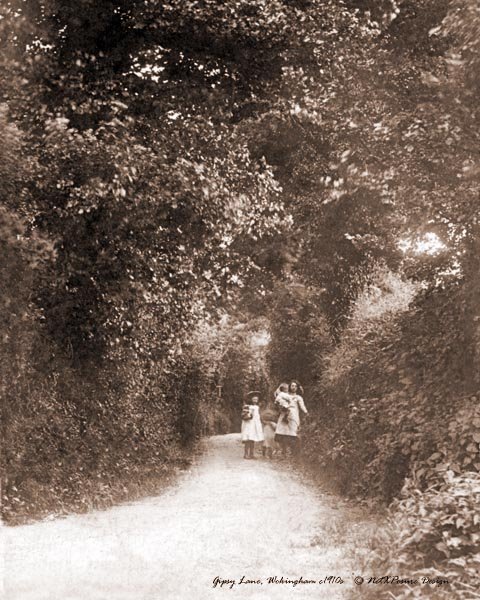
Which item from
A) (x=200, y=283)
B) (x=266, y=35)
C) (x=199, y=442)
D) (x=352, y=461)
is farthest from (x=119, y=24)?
(x=199, y=442)

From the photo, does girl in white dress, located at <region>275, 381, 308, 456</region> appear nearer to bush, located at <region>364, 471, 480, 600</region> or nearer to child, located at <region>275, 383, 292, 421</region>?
child, located at <region>275, 383, 292, 421</region>

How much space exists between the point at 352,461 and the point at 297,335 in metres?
8.00

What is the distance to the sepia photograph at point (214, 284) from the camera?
644cm

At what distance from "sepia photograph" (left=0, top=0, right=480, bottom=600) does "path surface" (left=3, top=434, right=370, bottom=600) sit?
0.04 metres

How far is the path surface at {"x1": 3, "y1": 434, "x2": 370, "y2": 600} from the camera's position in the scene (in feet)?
18.7

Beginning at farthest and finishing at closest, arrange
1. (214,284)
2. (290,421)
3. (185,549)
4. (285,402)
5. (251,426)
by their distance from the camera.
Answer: (251,426)
(290,421)
(285,402)
(214,284)
(185,549)

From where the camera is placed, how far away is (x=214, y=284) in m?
11.4

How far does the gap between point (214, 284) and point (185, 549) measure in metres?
5.30

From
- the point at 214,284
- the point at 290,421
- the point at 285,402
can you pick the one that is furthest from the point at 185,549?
the point at 290,421

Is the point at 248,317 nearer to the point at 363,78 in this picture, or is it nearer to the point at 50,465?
the point at 363,78

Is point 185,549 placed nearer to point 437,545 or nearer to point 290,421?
point 437,545

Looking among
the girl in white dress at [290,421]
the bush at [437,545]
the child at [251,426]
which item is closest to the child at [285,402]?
the girl in white dress at [290,421]

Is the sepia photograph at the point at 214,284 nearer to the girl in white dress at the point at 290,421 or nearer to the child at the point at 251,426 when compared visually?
the girl in white dress at the point at 290,421

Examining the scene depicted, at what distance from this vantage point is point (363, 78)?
12.3m
